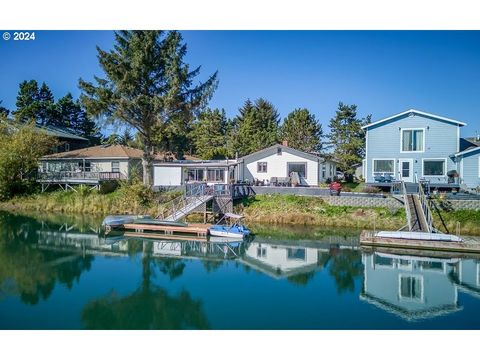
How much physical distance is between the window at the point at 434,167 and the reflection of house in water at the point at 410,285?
39.9ft

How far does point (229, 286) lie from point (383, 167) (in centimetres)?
2007

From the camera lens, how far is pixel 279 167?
3369 centimetres

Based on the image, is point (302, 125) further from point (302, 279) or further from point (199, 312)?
point (199, 312)

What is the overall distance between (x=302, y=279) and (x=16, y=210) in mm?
30263

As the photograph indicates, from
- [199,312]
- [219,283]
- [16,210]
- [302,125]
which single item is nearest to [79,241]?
[219,283]

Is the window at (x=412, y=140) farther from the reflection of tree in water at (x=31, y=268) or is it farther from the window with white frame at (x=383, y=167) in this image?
the reflection of tree in water at (x=31, y=268)

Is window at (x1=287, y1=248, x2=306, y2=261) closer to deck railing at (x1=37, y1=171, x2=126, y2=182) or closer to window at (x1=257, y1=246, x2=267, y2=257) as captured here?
window at (x1=257, y1=246, x2=267, y2=257)

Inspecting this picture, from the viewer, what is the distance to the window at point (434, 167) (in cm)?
2773

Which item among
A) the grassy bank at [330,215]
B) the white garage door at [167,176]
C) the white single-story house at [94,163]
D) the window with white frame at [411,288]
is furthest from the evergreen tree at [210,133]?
the window with white frame at [411,288]

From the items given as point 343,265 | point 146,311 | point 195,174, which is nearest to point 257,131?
point 195,174

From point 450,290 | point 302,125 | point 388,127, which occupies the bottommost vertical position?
point 450,290

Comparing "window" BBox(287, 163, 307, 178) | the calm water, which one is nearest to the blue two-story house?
"window" BBox(287, 163, 307, 178)

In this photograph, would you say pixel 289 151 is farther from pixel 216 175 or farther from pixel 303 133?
pixel 303 133

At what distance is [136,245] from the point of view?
20.9 metres
